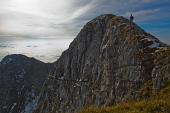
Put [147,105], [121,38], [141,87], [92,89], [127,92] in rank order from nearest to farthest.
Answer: [147,105], [141,87], [127,92], [121,38], [92,89]

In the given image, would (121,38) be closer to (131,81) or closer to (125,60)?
(125,60)

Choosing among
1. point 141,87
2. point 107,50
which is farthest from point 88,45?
point 141,87

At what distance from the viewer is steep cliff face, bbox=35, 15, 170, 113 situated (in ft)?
376

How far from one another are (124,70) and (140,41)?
43.6 ft

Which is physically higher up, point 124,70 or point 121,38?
point 121,38

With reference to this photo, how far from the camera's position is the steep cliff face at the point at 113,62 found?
11450 cm

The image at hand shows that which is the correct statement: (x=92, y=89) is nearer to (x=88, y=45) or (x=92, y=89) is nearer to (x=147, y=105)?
(x=88, y=45)

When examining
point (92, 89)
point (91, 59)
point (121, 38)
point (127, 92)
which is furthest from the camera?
point (91, 59)

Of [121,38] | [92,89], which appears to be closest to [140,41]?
[121,38]

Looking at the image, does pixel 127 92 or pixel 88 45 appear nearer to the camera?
pixel 127 92

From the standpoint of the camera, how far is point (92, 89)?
545 ft

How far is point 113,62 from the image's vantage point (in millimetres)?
151500

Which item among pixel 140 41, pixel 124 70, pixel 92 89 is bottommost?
pixel 92 89

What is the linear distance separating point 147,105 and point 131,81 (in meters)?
100
